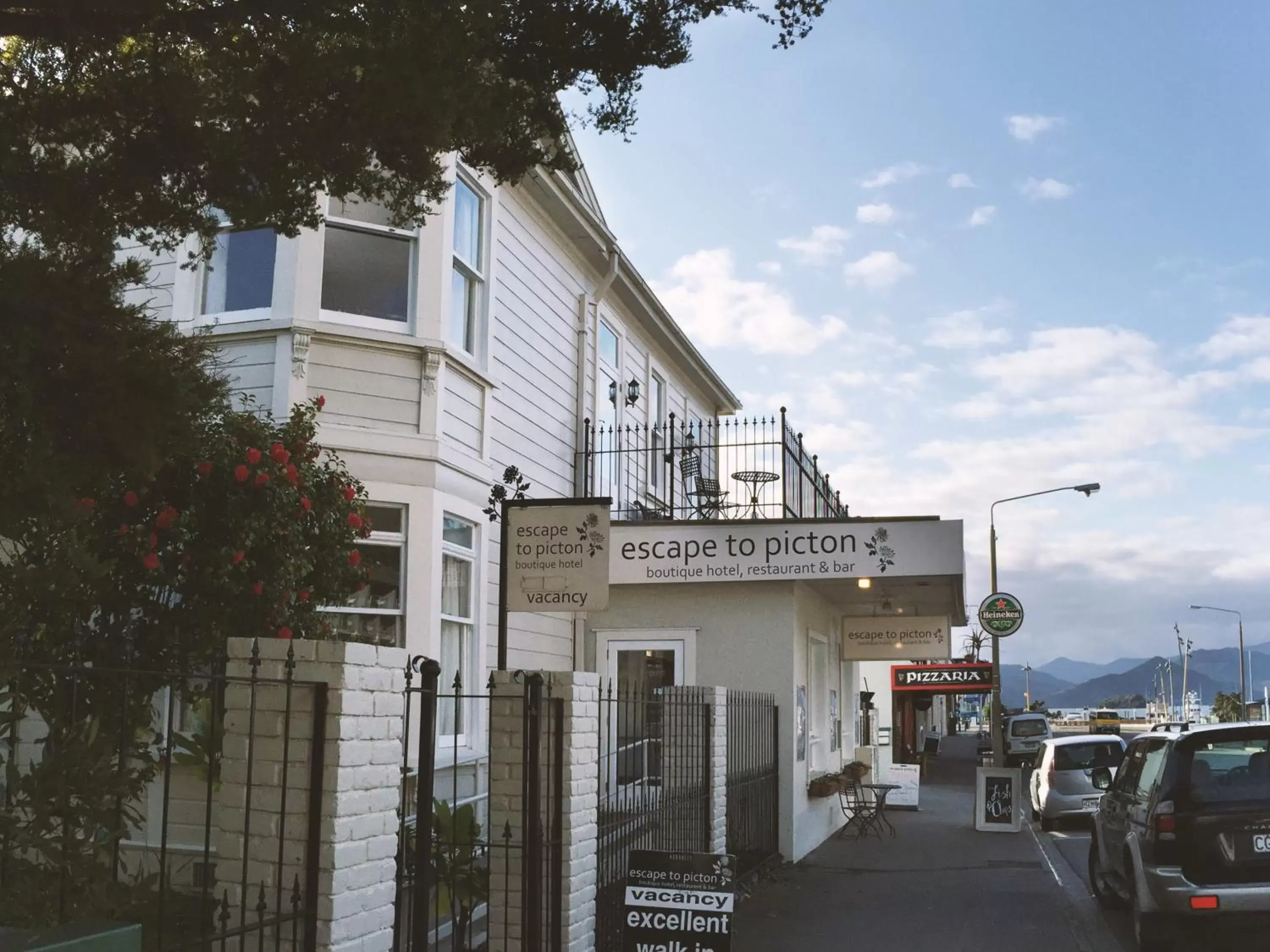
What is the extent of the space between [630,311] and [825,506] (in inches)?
171

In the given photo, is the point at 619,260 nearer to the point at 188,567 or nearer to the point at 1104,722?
the point at 188,567

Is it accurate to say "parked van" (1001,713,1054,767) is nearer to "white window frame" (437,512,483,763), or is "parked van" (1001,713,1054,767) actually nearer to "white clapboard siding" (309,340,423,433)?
"white window frame" (437,512,483,763)

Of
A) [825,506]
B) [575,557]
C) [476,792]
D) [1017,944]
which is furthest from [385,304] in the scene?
[825,506]

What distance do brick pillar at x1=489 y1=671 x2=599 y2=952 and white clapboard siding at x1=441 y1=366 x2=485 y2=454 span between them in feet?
13.7

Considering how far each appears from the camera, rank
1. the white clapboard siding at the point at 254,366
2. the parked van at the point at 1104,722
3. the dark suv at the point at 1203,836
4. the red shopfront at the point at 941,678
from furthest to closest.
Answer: the parked van at the point at 1104,722 < the red shopfront at the point at 941,678 < the white clapboard siding at the point at 254,366 < the dark suv at the point at 1203,836

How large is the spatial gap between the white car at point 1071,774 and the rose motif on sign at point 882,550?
9.58 meters

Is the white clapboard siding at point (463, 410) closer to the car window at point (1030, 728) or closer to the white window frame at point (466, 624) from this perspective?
the white window frame at point (466, 624)

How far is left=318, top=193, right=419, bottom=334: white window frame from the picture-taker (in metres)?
10.4

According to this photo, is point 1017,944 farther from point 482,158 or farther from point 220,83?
point 220,83

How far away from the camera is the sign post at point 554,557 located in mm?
8352

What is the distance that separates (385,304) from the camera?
1073 centimetres

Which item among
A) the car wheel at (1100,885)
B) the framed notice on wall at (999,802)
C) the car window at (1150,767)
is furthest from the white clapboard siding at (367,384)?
the framed notice on wall at (999,802)

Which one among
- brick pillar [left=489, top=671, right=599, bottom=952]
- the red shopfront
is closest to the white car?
the red shopfront

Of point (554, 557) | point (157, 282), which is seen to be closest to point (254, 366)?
point (157, 282)
